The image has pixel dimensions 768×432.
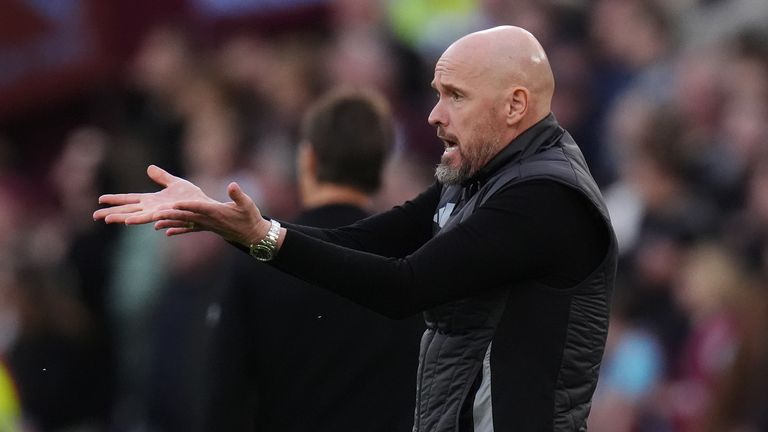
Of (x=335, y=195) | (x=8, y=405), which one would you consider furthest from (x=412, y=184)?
(x=335, y=195)

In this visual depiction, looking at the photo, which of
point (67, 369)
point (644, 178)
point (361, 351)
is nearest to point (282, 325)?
point (361, 351)

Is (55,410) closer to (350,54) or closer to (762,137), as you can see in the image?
(350,54)

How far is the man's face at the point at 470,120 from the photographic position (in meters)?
4.00

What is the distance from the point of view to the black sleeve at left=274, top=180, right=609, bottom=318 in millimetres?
3768

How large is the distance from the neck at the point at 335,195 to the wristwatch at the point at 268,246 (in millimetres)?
1285

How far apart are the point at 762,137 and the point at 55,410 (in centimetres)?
389

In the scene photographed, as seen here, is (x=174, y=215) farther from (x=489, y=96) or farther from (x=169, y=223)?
(x=489, y=96)

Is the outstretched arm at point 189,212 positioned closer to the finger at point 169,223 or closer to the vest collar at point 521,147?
the finger at point 169,223

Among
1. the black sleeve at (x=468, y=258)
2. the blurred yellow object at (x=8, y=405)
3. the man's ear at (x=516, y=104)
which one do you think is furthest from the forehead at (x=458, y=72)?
the blurred yellow object at (x=8, y=405)

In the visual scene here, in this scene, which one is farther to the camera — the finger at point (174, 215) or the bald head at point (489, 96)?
the bald head at point (489, 96)

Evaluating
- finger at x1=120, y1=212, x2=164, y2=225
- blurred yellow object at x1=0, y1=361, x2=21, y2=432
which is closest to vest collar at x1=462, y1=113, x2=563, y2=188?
finger at x1=120, y1=212, x2=164, y2=225

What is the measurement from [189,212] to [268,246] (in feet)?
0.71

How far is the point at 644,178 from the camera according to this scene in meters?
7.76

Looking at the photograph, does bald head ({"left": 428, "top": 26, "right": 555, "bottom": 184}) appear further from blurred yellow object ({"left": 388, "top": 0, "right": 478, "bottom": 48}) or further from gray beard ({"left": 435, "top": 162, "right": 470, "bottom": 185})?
blurred yellow object ({"left": 388, "top": 0, "right": 478, "bottom": 48})
